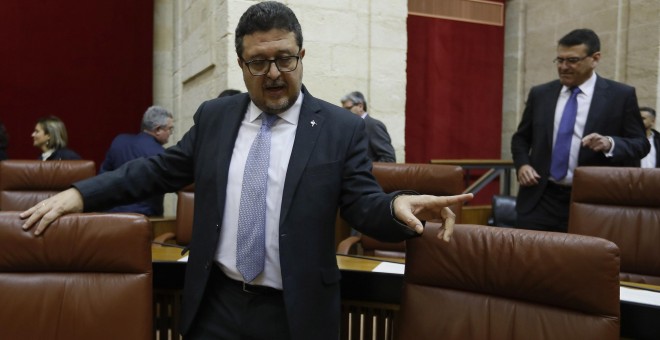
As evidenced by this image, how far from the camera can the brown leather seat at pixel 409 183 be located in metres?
2.71

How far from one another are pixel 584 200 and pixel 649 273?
338 millimetres

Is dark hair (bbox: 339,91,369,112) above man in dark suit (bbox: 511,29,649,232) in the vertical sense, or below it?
above

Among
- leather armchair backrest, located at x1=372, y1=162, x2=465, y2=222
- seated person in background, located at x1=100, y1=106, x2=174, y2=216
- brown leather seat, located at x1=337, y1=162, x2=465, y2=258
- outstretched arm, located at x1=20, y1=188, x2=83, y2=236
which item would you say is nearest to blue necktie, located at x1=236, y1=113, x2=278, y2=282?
outstretched arm, located at x1=20, y1=188, x2=83, y2=236

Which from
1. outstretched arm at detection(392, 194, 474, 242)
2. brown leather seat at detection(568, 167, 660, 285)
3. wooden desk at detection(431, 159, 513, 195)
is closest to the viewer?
outstretched arm at detection(392, 194, 474, 242)

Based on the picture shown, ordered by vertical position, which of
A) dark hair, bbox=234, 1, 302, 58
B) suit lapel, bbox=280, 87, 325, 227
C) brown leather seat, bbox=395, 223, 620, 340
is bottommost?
brown leather seat, bbox=395, 223, 620, 340

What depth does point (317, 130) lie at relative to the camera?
1.45m

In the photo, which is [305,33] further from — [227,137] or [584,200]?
[227,137]

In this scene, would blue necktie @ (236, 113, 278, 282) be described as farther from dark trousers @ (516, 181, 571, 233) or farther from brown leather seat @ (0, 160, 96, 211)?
brown leather seat @ (0, 160, 96, 211)

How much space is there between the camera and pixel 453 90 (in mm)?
6520

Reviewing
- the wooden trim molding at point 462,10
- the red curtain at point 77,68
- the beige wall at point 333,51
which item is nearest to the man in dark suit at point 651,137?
the beige wall at point 333,51

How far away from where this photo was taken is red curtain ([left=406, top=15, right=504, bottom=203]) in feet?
20.6

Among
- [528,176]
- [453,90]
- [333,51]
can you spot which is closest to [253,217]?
[528,176]

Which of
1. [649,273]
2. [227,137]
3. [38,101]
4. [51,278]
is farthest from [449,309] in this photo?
[38,101]

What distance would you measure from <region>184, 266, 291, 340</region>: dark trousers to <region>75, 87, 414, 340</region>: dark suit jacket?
0.14 ft
